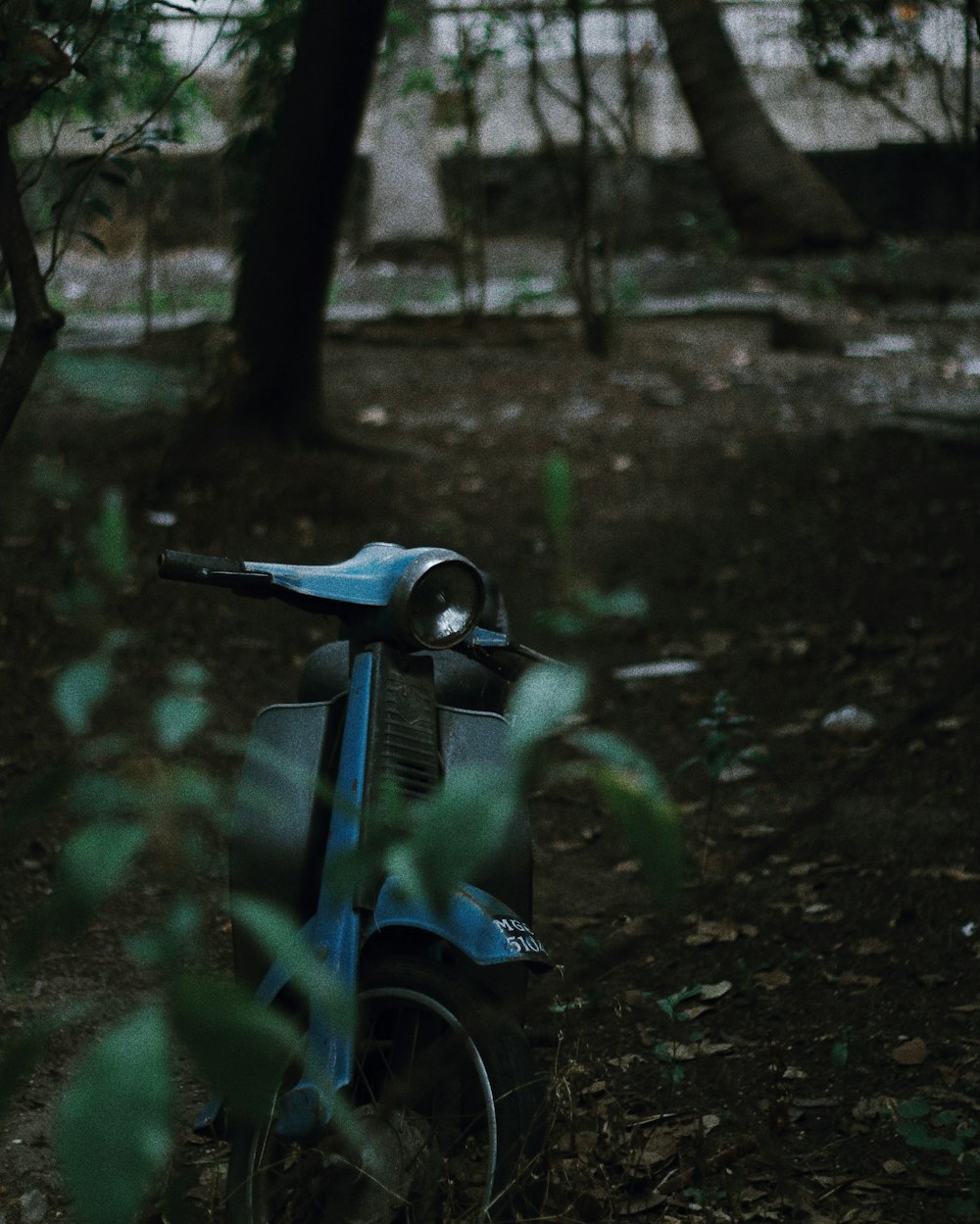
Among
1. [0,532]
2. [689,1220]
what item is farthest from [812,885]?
[0,532]

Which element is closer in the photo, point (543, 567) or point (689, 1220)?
point (689, 1220)

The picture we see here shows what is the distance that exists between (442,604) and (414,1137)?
0.73 meters

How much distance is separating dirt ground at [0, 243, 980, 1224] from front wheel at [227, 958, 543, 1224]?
0.42ft

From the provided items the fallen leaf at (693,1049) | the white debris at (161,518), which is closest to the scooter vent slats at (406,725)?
the fallen leaf at (693,1049)

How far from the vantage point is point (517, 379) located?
7.93 m

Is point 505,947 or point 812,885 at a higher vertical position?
point 505,947

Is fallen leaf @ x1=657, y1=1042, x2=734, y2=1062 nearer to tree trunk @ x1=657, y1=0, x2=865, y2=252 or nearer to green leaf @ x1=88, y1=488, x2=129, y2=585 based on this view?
green leaf @ x1=88, y1=488, x2=129, y2=585

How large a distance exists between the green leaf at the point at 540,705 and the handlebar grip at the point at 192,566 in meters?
1.31

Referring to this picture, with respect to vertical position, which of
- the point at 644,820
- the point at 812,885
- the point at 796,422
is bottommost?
the point at 812,885

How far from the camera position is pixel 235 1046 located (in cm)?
55

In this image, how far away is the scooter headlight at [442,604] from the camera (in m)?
2.00

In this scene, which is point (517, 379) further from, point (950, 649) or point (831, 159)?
point (831, 159)

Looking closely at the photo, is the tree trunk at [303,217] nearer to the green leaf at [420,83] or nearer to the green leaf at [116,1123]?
the green leaf at [420,83]

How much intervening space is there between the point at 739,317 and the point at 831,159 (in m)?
4.19
